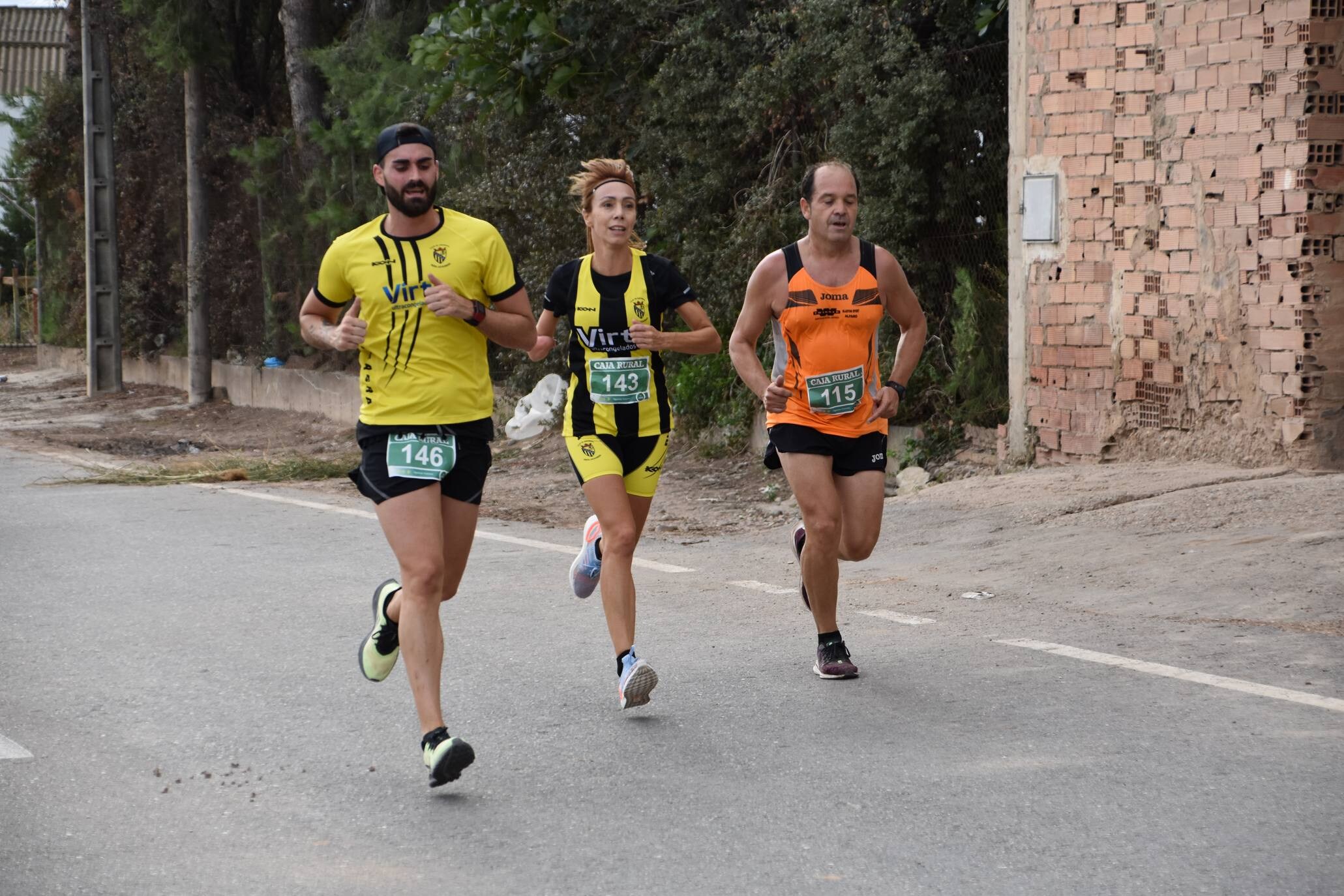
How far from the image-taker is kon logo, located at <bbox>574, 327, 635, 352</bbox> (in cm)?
613

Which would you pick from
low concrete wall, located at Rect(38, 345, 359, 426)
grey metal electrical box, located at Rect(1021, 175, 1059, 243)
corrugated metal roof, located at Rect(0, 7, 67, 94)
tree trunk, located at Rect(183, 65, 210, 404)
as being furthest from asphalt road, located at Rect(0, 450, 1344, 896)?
corrugated metal roof, located at Rect(0, 7, 67, 94)

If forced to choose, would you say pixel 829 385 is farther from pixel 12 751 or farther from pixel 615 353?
pixel 12 751

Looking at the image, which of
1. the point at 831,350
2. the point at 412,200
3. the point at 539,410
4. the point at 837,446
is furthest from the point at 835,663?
the point at 539,410

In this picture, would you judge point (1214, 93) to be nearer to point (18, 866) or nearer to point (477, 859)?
point (477, 859)

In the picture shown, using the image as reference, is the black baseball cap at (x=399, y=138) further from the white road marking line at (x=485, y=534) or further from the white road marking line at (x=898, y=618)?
the white road marking line at (x=485, y=534)

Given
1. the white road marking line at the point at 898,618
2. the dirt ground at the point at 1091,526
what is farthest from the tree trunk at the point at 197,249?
the white road marking line at the point at 898,618

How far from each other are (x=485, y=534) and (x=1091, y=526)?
13.6 feet

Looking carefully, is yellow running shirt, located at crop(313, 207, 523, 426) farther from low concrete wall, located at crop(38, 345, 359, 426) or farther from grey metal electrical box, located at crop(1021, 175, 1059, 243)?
low concrete wall, located at crop(38, 345, 359, 426)

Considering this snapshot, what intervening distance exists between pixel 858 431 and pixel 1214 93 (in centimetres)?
532

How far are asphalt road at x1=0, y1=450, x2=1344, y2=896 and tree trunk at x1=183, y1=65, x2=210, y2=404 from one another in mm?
19267

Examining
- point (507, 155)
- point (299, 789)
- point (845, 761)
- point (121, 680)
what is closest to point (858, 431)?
point (845, 761)

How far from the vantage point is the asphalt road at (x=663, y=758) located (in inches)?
164

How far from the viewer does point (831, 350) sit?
6.27m

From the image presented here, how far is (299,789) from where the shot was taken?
494 cm
